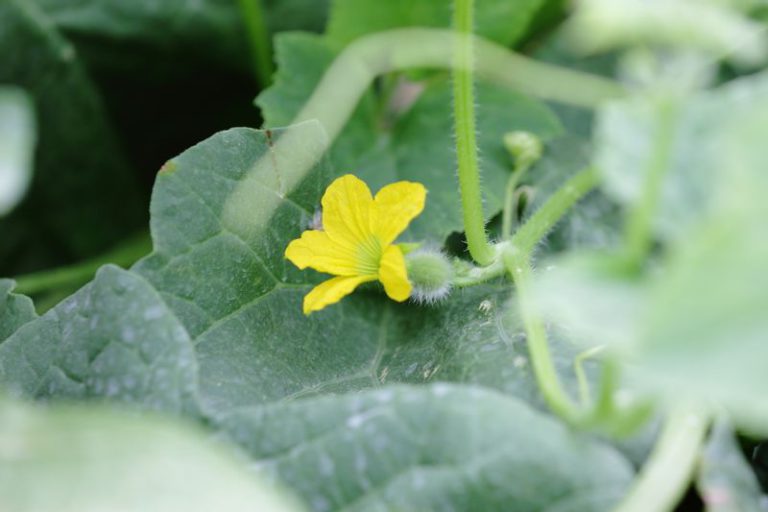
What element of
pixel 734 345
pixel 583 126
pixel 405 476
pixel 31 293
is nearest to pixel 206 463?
pixel 405 476

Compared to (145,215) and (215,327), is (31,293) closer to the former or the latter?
(145,215)

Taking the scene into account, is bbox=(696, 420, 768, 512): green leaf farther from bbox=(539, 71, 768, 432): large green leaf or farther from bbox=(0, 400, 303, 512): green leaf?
bbox=(0, 400, 303, 512): green leaf

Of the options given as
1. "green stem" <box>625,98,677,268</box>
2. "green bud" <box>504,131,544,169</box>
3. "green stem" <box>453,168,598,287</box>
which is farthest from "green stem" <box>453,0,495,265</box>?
"green stem" <box>625,98,677,268</box>

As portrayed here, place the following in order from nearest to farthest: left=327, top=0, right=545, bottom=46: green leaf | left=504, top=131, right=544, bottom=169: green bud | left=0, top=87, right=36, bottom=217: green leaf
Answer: left=0, top=87, right=36, bottom=217: green leaf → left=504, top=131, right=544, bottom=169: green bud → left=327, top=0, right=545, bottom=46: green leaf

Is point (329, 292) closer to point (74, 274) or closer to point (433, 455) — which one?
point (433, 455)

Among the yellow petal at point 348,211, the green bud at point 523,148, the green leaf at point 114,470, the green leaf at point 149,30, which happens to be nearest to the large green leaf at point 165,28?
the green leaf at point 149,30

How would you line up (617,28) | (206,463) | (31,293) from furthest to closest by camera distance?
(31,293) < (206,463) < (617,28)
